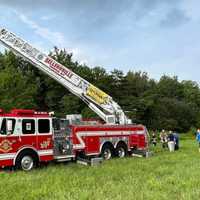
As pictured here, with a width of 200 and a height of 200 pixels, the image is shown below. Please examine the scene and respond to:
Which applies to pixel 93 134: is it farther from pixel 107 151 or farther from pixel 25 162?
pixel 25 162

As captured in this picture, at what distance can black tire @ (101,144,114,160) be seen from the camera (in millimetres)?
22062

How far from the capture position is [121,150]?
2347cm

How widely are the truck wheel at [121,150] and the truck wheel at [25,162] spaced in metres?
6.25

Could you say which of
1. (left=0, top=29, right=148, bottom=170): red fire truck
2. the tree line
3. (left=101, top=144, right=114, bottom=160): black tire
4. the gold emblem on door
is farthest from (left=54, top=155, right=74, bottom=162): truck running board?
the tree line

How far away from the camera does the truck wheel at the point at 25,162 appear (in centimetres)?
1727

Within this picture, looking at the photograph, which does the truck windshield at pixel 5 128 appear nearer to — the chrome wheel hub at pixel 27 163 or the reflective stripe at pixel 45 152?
the chrome wheel hub at pixel 27 163

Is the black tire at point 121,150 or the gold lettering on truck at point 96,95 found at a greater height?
the gold lettering on truck at point 96,95

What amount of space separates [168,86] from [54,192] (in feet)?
330

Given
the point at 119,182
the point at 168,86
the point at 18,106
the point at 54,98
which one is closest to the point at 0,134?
the point at 119,182

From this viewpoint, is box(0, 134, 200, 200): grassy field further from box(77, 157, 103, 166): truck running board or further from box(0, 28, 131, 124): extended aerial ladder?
box(0, 28, 131, 124): extended aerial ladder

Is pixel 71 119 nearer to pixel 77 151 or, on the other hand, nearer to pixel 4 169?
pixel 77 151

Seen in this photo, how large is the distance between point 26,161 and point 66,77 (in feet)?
24.7

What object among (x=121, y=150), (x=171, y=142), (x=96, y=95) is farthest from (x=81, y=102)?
(x=121, y=150)

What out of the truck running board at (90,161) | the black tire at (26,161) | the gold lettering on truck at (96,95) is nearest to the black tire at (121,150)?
the gold lettering on truck at (96,95)
